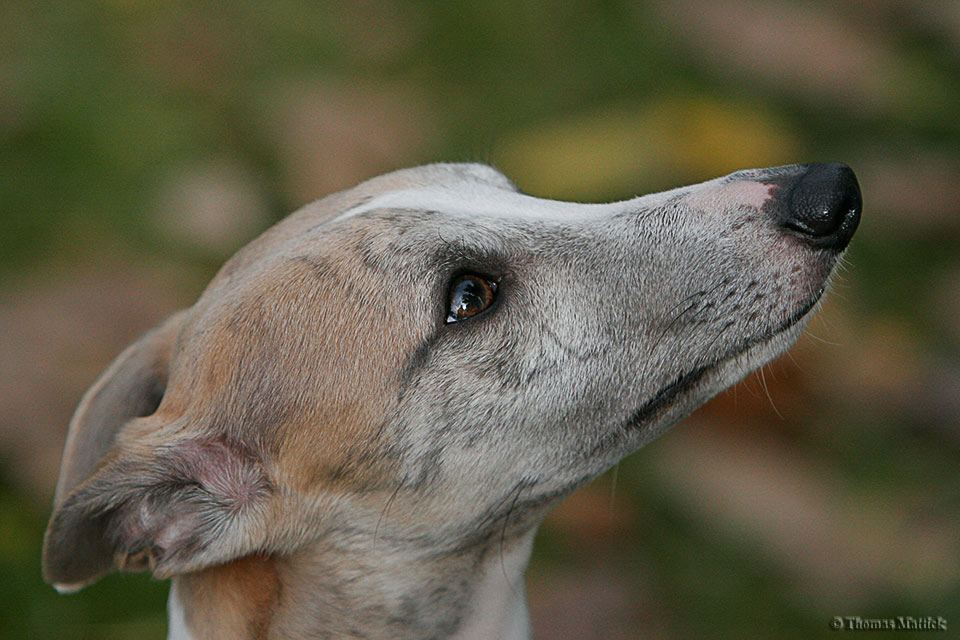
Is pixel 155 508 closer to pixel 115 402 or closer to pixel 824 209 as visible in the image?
pixel 115 402

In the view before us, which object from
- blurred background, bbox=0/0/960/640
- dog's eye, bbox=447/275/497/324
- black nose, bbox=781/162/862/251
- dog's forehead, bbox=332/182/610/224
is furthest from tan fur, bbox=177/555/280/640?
blurred background, bbox=0/0/960/640

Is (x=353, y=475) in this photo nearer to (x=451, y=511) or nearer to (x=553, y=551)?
(x=451, y=511)

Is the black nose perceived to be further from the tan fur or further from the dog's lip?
the tan fur

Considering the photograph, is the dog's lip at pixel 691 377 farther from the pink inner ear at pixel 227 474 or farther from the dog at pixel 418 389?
the pink inner ear at pixel 227 474

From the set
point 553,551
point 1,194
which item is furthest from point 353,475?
point 1,194

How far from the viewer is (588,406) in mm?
2943

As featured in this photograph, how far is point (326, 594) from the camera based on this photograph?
3.00 metres

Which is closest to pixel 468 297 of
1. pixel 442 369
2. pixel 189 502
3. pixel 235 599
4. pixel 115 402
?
pixel 442 369

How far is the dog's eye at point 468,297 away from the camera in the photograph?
2.95 metres

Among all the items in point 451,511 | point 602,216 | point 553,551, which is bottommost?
point 553,551

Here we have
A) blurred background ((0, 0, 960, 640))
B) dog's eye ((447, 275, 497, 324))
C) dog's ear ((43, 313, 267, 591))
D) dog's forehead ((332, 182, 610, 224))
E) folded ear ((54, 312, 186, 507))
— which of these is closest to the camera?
dog's ear ((43, 313, 267, 591))

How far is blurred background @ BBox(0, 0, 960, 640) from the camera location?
502cm

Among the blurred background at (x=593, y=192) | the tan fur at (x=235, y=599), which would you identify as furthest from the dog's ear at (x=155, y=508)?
the blurred background at (x=593, y=192)

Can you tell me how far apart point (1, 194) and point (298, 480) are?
4975mm
